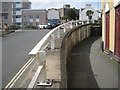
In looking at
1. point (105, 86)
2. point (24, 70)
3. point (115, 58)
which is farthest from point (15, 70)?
point (115, 58)

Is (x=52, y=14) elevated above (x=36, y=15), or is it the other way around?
(x=52, y=14)

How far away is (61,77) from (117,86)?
7.71 ft

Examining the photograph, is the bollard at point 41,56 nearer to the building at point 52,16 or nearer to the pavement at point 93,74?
the pavement at point 93,74

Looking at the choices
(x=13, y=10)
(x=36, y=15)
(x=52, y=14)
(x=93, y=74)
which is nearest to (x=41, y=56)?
(x=93, y=74)

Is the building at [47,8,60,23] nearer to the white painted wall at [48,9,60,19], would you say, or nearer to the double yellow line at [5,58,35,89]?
the white painted wall at [48,9,60,19]

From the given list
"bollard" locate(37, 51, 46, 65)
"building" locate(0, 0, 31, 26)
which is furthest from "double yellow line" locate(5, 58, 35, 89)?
"building" locate(0, 0, 31, 26)

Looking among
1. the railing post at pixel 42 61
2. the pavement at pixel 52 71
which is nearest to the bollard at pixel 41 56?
the railing post at pixel 42 61

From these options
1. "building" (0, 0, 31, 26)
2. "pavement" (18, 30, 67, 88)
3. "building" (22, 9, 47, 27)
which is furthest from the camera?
"building" (0, 0, 31, 26)

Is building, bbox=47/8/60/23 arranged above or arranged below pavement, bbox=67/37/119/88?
above

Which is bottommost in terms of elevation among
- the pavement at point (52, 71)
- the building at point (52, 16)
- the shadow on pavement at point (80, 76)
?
the shadow on pavement at point (80, 76)

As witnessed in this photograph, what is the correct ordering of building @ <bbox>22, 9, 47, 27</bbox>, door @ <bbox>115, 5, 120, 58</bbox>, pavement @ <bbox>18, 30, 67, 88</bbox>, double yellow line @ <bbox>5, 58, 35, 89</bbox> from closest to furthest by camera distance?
pavement @ <bbox>18, 30, 67, 88</bbox> < double yellow line @ <bbox>5, 58, 35, 89</bbox> < door @ <bbox>115, 5, 120, 58</bbox> < building @ <bbox>22, 9, 47, 27</bbox>

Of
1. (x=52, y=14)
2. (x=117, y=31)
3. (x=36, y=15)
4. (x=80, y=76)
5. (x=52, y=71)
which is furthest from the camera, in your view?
(x=52, y=14)

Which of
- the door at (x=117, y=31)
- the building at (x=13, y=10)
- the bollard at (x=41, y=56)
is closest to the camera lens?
the bollard at (x=41, y=56)

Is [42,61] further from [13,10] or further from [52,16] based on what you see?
[13,10]
